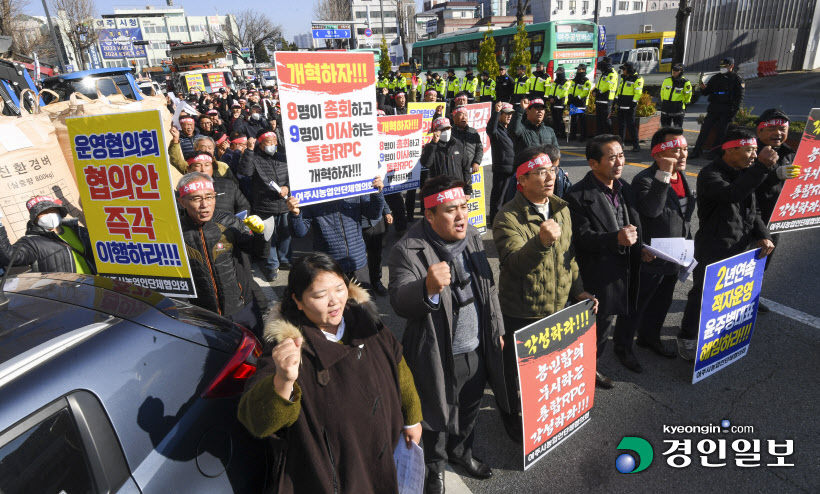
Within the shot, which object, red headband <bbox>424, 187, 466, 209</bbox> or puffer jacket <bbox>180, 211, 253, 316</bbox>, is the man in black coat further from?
puffer jacket <bbox>180, 211, 253, 316</bbox>

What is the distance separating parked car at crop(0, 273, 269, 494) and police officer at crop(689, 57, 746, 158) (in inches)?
441

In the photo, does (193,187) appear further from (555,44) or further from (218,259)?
(555,44)

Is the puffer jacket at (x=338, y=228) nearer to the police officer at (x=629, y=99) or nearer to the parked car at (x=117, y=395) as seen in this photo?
the parked car at (x=117, y=395)

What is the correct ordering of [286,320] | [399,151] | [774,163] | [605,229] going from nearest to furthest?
[286,320] < [605,229] < [774,163] < [399,151]

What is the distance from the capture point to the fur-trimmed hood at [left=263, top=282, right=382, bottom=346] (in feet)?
5.65

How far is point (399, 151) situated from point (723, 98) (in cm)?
805

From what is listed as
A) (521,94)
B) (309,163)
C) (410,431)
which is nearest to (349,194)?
(309,163)

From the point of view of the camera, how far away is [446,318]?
2.45 m

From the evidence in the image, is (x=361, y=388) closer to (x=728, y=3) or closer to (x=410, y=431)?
(x=410, y=431)

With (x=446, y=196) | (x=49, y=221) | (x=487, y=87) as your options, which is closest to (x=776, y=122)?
(x=446, y=196)

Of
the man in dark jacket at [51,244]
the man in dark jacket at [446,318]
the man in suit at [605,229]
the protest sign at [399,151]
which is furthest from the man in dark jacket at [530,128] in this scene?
the man in dark jacket at [51,244]

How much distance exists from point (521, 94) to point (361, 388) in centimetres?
1580

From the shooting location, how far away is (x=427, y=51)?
95.9ft

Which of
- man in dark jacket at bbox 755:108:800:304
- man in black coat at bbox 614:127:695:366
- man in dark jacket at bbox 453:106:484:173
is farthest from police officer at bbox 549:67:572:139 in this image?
man in black coat at bbox 614:127:695:366
